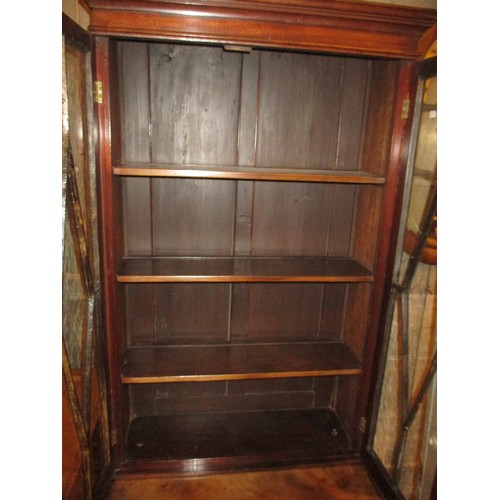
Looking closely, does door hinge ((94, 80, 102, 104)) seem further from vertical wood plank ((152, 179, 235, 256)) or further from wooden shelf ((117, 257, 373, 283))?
wooden shelf ((117, 257, 373, 283))

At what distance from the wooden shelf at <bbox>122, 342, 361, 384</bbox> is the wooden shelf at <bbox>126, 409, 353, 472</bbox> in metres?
0.34

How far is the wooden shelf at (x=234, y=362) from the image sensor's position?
1.46 metres

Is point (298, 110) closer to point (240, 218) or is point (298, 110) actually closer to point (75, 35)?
point (240, 218)

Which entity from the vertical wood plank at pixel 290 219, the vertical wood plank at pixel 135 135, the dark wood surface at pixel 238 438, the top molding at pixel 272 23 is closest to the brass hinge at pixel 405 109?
the top molding at pixel 272 23

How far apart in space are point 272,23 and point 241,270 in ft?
2.88

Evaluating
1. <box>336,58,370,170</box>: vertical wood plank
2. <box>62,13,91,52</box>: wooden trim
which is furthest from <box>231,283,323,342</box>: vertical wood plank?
<box>62,13,91,52</box>: wooden trim

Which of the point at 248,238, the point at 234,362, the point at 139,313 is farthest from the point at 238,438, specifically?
the point at 248,238

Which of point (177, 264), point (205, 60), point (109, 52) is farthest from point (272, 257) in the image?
point (109, 52)

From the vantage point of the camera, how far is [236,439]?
5.45ft

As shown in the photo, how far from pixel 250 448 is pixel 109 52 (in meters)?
1.65

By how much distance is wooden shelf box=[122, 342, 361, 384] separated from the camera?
1461 mm

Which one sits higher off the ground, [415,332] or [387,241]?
[387,241]

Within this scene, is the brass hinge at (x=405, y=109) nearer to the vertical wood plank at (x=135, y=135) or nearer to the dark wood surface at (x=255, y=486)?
the vertical wood plank at (x=135, y=135)

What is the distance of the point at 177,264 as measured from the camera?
1.54 meters
